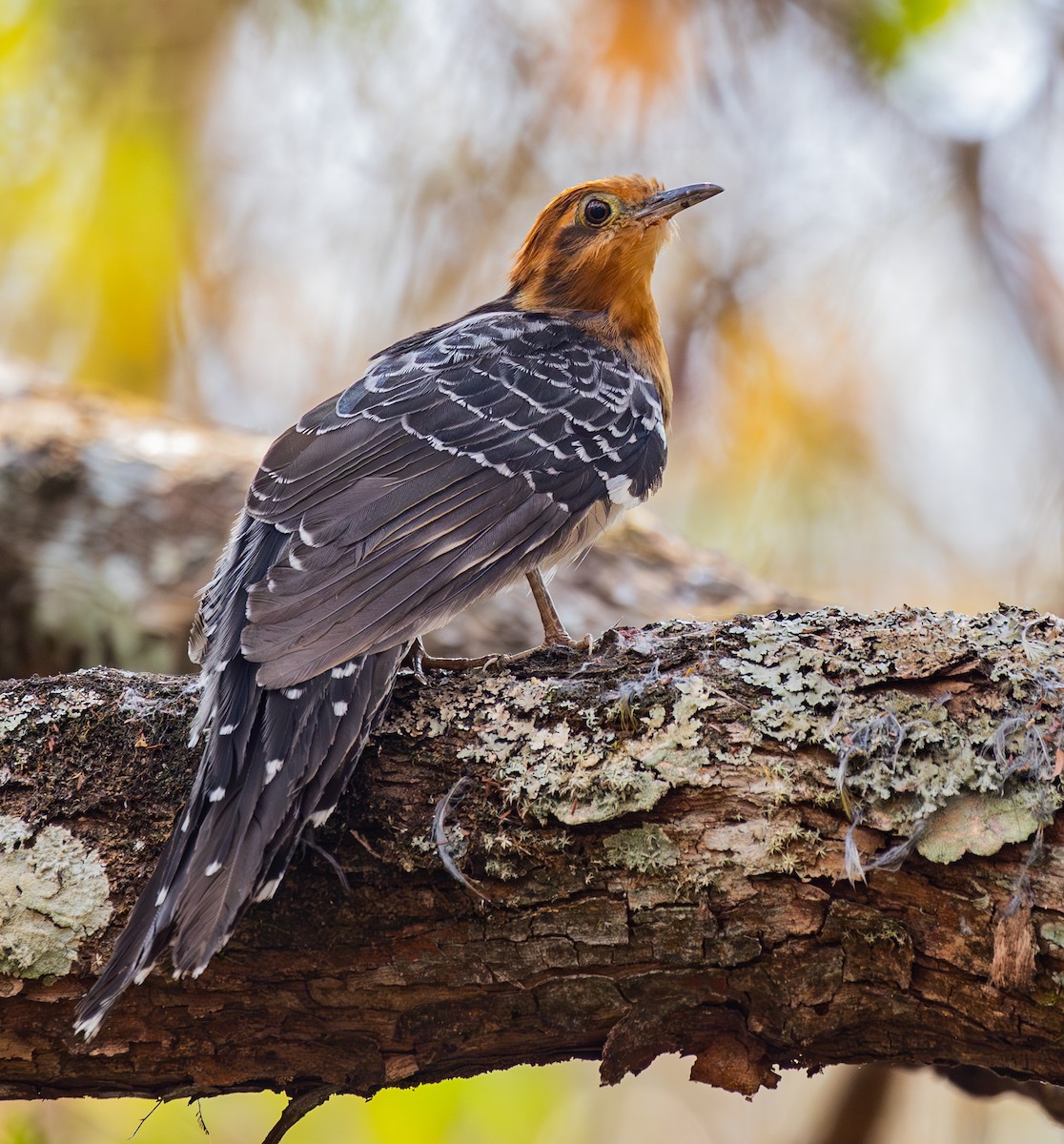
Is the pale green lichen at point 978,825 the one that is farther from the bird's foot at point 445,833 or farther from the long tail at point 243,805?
the long tail at point 243,805

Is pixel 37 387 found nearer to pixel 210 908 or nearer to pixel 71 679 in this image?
pixel 71 679

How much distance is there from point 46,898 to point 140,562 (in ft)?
10.6

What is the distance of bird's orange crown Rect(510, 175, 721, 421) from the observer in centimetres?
473

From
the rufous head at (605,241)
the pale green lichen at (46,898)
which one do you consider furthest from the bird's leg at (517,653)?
the rufous head at (605,241)

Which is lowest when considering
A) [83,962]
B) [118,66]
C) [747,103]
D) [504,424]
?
[83,962]

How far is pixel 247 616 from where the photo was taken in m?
2.98

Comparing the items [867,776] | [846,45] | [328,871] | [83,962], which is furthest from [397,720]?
[846,45]

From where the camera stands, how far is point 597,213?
4.83 meters

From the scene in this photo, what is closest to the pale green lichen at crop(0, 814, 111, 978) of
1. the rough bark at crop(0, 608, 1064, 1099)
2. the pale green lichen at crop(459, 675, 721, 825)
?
the rough bark at crop(0, 608, 1064, 1099)

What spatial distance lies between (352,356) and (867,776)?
4834 mm

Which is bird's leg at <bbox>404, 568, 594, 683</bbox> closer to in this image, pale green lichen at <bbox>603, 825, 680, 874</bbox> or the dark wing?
the dark wing

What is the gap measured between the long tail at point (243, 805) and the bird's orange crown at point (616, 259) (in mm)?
2252

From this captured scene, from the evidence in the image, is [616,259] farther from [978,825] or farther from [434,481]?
[978,825]

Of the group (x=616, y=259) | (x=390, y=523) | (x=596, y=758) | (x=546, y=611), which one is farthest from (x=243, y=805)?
(x=616, y=259)
